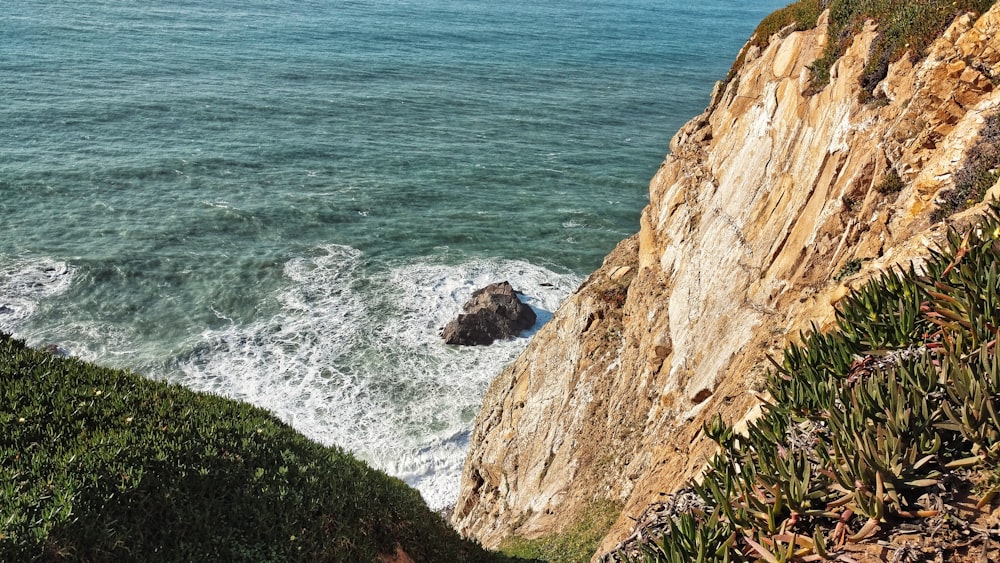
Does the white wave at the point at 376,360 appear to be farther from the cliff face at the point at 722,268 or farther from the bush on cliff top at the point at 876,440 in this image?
the bush on cliff top at the point at 876,440

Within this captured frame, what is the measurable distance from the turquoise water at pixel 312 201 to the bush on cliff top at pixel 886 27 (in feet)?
68.8

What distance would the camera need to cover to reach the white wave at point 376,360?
1206 inches

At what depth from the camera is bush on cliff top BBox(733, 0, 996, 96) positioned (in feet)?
45.3

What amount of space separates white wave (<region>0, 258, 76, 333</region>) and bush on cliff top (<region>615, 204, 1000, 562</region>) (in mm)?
39157

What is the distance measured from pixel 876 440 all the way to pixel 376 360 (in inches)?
1228

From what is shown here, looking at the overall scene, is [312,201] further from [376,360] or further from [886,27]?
[886,27]

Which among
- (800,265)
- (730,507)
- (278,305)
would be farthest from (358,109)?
(730,507)

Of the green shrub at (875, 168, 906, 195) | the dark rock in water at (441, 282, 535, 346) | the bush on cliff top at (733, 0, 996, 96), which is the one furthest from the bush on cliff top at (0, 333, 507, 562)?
the dark rock in water at (441, 282, 535, 346)

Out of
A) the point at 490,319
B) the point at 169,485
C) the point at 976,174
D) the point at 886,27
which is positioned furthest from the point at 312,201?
the point at 976,174

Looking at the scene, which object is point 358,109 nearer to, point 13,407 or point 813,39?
point 813,39

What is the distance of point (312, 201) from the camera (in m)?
53.3

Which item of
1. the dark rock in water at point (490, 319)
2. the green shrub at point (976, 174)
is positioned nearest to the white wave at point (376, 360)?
the dark rock in water at point (490, 319)

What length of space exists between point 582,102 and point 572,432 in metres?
69.6

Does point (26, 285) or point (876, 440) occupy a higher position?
point (876, 440)
